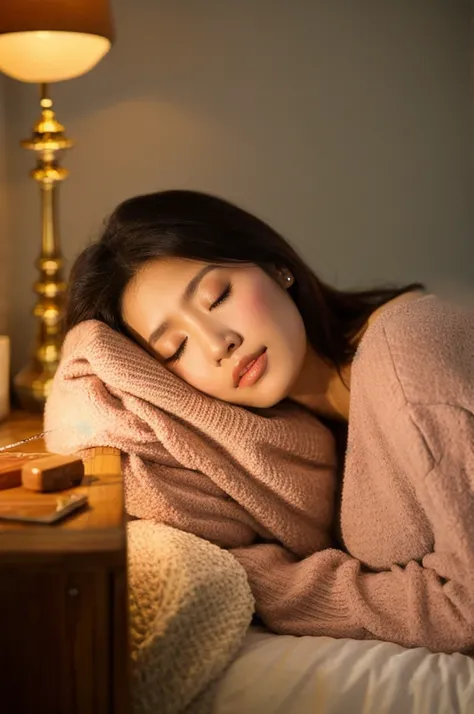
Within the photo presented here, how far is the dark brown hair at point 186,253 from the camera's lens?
147 cm

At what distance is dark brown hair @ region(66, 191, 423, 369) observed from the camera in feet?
4.82

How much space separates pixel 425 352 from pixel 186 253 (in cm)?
40

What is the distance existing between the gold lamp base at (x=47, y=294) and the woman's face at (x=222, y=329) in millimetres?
635

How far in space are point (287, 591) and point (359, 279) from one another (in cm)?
129

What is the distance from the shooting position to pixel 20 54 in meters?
1.83

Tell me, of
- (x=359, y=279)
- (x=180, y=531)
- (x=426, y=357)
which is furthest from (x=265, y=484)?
(x=359, y=279)

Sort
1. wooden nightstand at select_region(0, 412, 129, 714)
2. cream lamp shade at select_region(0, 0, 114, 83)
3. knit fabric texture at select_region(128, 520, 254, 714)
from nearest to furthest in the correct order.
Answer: wooden nightstand at select_region(0, 412, 129, 714) < knit fabric texture at select_region(128, 520, 254, 714) < cream lamp shade at select_region(0, 0, 114, 83)

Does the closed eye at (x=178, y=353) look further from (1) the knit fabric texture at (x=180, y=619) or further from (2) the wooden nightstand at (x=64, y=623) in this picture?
(2) the wooden nightstand at (x=64, y=623)

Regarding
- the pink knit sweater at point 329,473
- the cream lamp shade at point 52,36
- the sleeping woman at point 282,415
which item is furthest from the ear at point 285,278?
the cream lamp shade at point 52,36

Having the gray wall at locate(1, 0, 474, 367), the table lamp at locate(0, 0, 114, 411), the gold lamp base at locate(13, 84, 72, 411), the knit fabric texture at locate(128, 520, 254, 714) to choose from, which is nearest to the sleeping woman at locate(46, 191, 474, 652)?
the knit fabric texture at locate(128, 520, 254, 714)

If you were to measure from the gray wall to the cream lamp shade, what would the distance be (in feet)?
1.30

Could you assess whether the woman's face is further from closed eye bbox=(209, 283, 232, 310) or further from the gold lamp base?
the gold lamp base

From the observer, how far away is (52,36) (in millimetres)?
1833

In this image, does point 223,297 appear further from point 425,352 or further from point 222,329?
point 425,352
